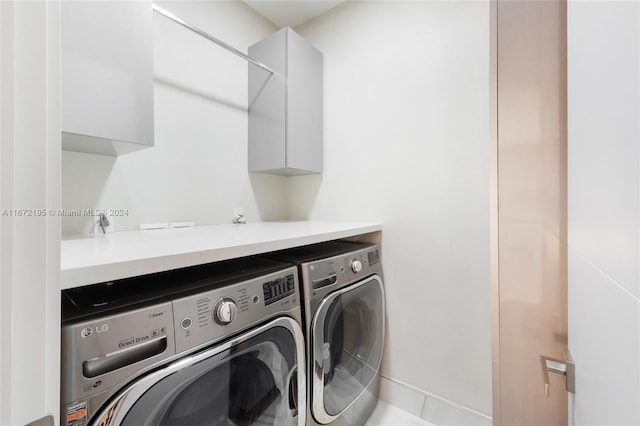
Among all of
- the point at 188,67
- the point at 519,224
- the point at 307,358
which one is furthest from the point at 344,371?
the point at 188,67

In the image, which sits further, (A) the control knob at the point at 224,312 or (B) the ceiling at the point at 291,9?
(B) the ceiling at the point at 291,9

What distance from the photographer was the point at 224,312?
722 mm

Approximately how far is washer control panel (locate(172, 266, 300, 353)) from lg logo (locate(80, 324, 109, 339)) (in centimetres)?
14

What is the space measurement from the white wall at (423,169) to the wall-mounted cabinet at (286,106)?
146 mm

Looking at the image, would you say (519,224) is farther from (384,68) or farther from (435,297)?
(384,68)

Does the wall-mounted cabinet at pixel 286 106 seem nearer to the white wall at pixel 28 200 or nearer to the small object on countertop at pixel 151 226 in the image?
the small object on countertop at pixel 151 226

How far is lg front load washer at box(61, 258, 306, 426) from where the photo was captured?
0.53m

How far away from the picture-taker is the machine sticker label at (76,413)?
499 millimetres

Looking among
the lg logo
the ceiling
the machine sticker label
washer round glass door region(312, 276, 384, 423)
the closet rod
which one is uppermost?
the ceiling

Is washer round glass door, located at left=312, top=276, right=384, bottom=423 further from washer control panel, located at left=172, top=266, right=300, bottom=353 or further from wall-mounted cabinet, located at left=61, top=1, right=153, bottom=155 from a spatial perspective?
wall-mounted cabinet, located at left=61, top=1, right=153, bottom=155

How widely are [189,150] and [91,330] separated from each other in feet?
3.86

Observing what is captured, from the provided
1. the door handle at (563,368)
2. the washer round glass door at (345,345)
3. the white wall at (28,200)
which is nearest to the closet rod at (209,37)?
the white wall at (28,200)

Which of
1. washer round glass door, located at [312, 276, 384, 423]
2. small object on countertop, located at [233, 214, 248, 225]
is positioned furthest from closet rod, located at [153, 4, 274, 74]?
washer round glass door, located at [312, 276, 384, 423]

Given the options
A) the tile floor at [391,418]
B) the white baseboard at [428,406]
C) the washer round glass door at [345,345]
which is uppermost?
the washer round glass door at [345,345]
